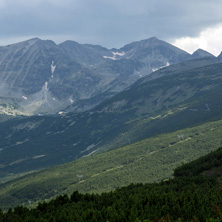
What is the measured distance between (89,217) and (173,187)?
30.2 m

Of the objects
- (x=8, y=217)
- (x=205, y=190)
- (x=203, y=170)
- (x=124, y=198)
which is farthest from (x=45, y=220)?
(x=203, y=170)

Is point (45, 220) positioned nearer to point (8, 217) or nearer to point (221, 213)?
point (8, 217)

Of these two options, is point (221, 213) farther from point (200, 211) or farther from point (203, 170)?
point (203, 170)

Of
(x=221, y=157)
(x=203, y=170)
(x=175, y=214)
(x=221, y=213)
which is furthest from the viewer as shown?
(x=221, y=157)

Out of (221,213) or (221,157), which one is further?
(221,157)

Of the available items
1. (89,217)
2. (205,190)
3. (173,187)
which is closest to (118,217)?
(89,217)

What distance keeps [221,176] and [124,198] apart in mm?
30106

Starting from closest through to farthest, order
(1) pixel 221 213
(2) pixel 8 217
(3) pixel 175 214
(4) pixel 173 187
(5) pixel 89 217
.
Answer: (1) pixel 221 213 < (3) pixel 175 214 < (5) pixel 89 217 < (2) pixel 8 217 < (4) pixel 173 187

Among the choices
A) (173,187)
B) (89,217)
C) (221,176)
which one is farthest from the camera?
(221,176)

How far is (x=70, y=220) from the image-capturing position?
53938 mm

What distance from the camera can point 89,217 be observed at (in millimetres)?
55906

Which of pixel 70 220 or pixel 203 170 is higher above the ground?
pixel 70 220

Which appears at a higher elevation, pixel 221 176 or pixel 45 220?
pixel 45 220

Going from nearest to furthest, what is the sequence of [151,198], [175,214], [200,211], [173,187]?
1. [200,211]
2. [175,214]
3. [151,198]
4. [173,187]
